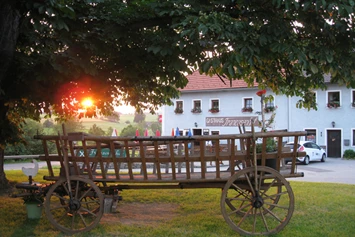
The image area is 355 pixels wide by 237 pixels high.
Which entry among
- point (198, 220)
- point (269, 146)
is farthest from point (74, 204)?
point (269, 146)

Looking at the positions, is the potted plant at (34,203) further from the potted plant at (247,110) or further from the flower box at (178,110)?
the flower box at (178,110)

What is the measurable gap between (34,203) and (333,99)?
26.7 metres

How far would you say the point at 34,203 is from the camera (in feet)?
21.6

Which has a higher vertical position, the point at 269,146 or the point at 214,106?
the point at 214,106

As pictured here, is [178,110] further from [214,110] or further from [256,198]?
[256,198]

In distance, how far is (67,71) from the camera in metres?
6.36

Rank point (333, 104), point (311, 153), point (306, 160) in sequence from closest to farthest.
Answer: point (306, 160) → point (311, 153) → point (333, 104)

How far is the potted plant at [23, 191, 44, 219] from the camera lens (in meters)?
6.45

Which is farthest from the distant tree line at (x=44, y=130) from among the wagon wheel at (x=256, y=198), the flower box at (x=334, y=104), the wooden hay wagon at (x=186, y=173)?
the wagon wheel at (x=256, y=198)

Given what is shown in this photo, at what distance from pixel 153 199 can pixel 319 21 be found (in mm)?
5657

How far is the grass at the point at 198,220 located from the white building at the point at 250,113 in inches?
679

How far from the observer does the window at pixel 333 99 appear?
28.5 metres

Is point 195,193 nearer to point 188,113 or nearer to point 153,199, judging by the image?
point 153,199

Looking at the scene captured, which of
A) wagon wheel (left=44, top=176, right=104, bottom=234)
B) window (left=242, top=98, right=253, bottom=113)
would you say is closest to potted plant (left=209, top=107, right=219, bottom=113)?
window (left=242, top=98, right=253, bottom=113)
